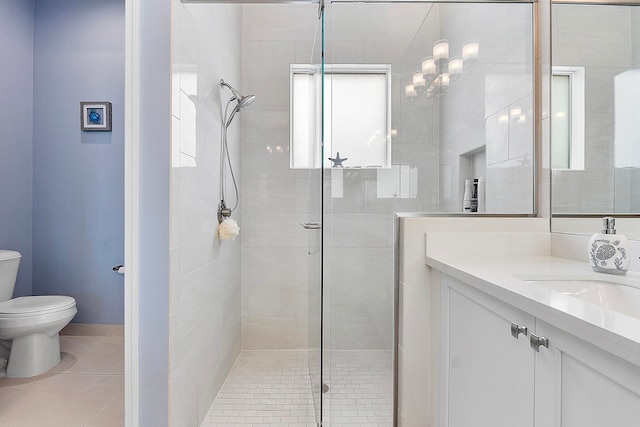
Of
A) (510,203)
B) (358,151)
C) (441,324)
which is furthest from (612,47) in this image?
(441,324)

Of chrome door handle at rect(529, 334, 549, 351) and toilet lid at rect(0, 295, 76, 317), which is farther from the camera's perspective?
toilet lid at rect(0, 295, 76, 317)

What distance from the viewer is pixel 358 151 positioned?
5.31 feet

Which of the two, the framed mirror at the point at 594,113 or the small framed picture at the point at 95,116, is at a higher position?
the small framed picture at the point at 95,116

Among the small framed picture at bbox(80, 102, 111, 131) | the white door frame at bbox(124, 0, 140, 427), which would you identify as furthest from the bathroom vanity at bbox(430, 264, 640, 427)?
the small framed picture at bbox(80, 102, 111, 131)

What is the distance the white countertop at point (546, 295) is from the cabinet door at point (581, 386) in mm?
44

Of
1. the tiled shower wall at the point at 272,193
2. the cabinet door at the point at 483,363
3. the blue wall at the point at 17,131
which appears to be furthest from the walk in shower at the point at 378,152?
the blue wall at the point at 17,131

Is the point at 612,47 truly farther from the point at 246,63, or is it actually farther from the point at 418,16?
the point at 246,63

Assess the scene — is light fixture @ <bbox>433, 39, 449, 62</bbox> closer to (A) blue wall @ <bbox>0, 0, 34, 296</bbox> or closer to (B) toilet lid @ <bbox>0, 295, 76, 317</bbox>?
(B) toilet lid @ <bbox>0, 295, 76, 317</bbox>

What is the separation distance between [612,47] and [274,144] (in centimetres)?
206

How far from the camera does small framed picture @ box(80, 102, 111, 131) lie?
9.92 ft

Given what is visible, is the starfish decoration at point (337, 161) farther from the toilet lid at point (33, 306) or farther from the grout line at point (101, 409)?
the toilet lid at point (33, 306)

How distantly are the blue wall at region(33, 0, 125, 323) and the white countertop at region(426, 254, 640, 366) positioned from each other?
2.68m

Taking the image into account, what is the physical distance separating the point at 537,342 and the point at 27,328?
8.80 feet

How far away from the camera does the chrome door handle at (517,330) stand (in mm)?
854
